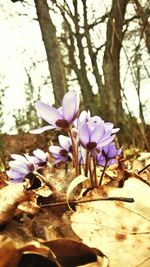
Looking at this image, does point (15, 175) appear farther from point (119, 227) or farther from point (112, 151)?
point (119, 227)

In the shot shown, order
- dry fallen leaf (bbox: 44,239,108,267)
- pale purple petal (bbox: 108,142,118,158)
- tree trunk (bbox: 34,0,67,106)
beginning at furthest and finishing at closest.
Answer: tree trunk (bbox: 34,0,67,106) → pale purple petal (bbox: 108,142,118,158) → dry fallen leaf (bbox: 44,239,108,267)

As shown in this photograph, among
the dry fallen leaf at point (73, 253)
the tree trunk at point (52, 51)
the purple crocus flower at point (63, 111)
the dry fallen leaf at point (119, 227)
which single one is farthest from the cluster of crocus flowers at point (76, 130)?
the tree trunk at point (52, 51)

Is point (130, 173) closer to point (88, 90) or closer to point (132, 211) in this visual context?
point (132, 211)

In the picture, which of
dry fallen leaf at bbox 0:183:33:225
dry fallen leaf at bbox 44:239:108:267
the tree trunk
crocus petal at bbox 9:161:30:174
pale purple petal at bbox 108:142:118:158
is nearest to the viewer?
dry fallen leaf at bbox 44:239:108:267

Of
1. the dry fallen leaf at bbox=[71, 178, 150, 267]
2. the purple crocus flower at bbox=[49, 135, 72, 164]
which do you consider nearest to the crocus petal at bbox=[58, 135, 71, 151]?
the purple crocus flower at bbox=[49, 135, 72, 164]

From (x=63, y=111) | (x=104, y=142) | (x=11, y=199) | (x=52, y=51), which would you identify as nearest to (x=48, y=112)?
(x=63, y=111)

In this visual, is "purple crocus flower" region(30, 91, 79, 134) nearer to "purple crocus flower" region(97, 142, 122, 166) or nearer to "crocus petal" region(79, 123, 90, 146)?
"crocus petal" region(79, 123, 90, 146)
